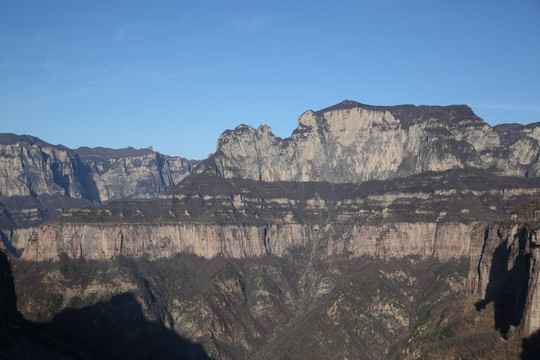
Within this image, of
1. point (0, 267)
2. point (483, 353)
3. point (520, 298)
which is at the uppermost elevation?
point (0, 267)

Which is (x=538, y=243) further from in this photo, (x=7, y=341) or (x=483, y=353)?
(x=7, y=341)

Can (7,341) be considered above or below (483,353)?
above

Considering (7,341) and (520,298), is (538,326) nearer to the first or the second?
(520,298)

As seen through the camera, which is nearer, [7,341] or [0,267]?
[7,341]

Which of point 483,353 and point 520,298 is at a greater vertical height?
point 520,298

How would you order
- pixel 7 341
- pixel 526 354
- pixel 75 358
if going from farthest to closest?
1. pixel 75 358
2. pixel 526 354
3. pixel 7 341

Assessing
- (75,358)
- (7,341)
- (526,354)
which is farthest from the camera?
(75,358)

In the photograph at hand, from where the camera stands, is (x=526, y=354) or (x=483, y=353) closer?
(x=526, y=354)

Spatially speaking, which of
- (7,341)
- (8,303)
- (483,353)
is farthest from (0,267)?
(483,353)
